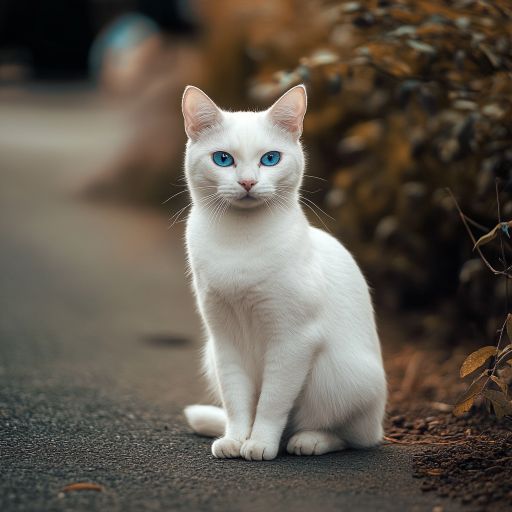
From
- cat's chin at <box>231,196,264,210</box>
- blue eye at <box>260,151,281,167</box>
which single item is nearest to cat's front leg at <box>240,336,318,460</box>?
cat's chin at <box>231,196,264,210</box>

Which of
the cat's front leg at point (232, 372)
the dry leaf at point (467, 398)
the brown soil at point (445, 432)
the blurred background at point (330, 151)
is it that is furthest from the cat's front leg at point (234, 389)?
the blurred background at point (330, 151)

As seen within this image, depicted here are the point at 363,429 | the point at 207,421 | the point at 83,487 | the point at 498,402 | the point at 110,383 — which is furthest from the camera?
the point at 110,383

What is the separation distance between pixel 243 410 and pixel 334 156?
12.7ft

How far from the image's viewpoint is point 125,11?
51.0 feet

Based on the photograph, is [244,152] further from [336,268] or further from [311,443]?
[311,443]

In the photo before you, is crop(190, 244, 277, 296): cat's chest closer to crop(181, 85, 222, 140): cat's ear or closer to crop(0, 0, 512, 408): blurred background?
crop(181, 85, 222, 140): cat's ear

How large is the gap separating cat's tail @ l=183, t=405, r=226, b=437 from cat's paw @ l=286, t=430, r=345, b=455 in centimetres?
32

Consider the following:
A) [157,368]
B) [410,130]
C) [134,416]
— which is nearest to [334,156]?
[410,130]

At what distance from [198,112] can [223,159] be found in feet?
0.65

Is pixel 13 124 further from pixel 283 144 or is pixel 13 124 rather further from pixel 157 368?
pixel 283 144

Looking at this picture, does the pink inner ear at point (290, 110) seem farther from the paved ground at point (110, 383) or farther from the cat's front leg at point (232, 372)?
the paved ground at point (110, 383)

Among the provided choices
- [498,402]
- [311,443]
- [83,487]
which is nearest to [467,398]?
[498,402]

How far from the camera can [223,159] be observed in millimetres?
2646

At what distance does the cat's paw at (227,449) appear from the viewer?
106 inches
